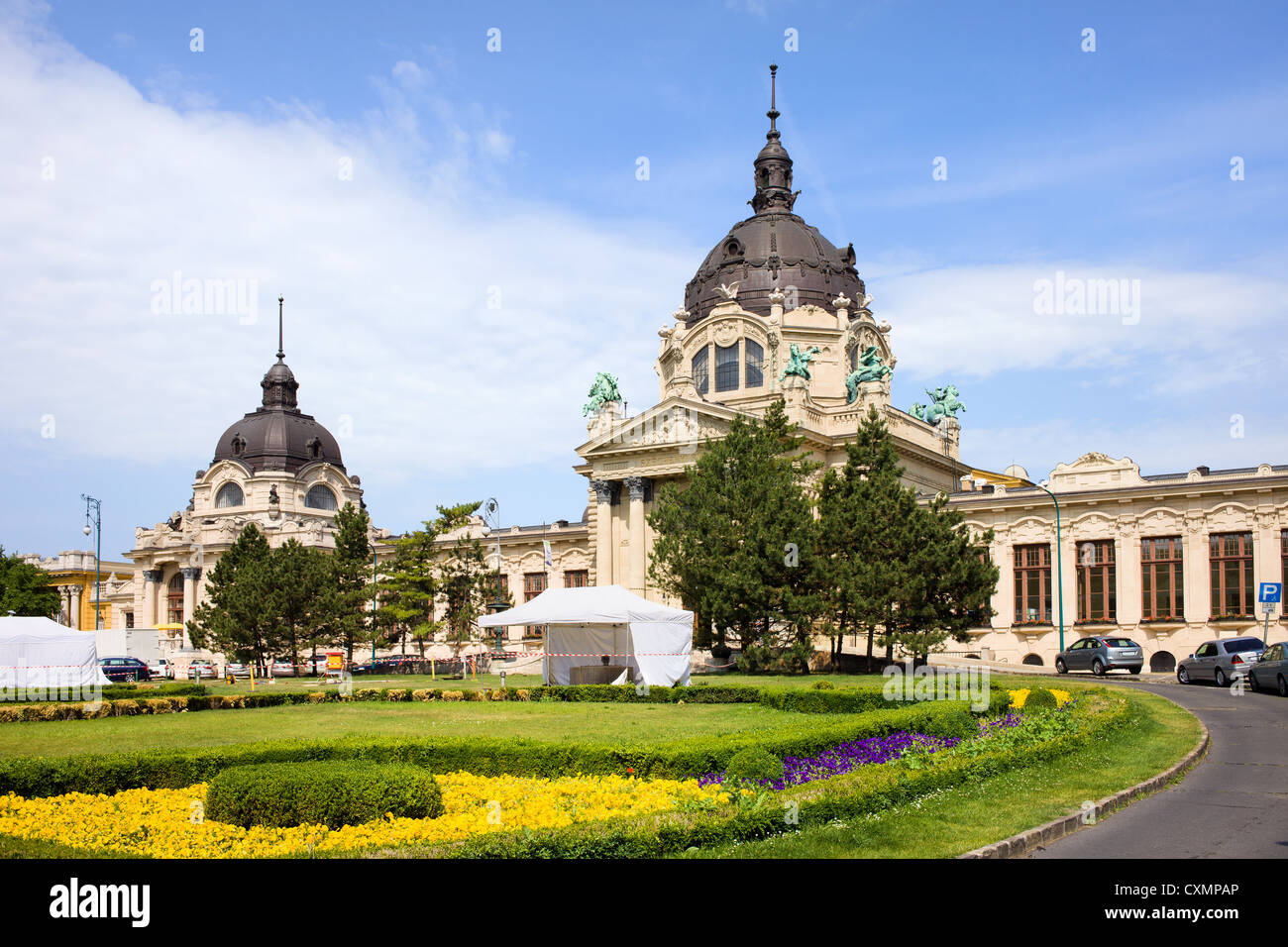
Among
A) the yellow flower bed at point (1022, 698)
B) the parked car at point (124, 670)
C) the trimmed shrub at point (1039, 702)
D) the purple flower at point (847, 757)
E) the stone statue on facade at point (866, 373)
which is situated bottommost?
the parked car at point (124, 670)

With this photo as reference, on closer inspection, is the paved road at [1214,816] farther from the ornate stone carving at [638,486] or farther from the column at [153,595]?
the column at [153,595]

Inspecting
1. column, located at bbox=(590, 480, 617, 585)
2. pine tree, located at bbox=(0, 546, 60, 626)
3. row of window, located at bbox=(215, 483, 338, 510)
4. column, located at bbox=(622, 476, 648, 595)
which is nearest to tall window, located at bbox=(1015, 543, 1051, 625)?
column, located at bbox=(622, 476, 648, 595)

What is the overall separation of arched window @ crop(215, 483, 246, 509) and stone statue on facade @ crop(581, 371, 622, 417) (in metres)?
42.7

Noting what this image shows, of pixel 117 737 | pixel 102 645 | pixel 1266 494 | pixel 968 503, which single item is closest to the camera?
pixel 117 737

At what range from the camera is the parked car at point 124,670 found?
210ft

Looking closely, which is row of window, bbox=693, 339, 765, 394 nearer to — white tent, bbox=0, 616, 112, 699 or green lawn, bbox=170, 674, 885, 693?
green lawn, bbox=170, 674, 885, 693

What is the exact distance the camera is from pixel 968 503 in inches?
2512

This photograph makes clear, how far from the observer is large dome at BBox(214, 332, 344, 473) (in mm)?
100875

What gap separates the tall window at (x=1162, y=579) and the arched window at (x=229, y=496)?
236ft

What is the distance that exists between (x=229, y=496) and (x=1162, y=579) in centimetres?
7498

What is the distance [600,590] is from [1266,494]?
34.6 metres

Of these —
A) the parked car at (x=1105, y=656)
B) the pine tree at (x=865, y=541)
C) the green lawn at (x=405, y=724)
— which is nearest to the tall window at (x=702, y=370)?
the pine tree at (x=865, y=541)
